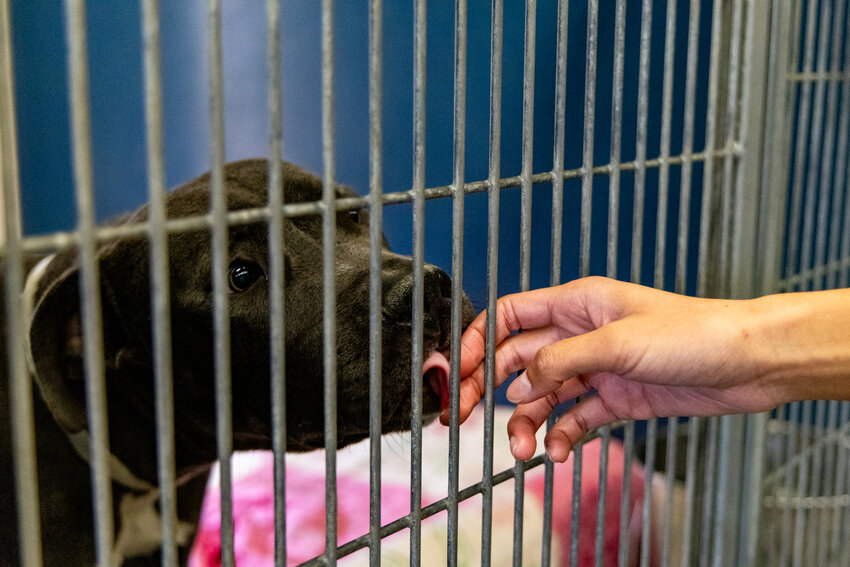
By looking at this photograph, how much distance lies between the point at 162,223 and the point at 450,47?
72 cm

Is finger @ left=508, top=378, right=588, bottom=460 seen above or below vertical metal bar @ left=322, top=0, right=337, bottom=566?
below

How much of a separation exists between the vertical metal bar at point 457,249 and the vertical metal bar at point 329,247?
177 millimetres

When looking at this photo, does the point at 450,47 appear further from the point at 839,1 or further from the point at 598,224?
the point at 839,1

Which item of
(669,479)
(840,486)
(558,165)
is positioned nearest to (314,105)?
(558,165)

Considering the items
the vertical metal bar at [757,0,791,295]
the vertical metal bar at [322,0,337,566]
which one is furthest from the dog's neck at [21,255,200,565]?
the vertical metal bar at [757,0,791,295]

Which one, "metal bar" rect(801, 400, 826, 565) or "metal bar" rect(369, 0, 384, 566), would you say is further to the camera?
"metal bar" rect(801, 400, 826, 565)

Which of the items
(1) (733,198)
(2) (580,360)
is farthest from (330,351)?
(1) (733,198)

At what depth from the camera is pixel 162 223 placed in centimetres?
65

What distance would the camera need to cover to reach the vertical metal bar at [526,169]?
0.98 meters

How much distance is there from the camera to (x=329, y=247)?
2.52 ft

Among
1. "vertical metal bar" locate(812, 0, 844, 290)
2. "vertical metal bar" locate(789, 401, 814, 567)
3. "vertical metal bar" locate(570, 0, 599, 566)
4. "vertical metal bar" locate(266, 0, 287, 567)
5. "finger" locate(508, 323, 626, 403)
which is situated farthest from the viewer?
"vertical metal bar" locate(789, 401, 814, 567)

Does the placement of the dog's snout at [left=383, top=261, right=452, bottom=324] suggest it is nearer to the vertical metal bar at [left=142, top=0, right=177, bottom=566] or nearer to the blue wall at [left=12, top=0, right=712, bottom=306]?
the blue wall at [left=12, top=0, right=712, bottom=306]

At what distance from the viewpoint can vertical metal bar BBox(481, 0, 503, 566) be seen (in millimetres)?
937

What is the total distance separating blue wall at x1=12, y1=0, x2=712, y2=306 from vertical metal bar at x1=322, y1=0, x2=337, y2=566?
439mm
